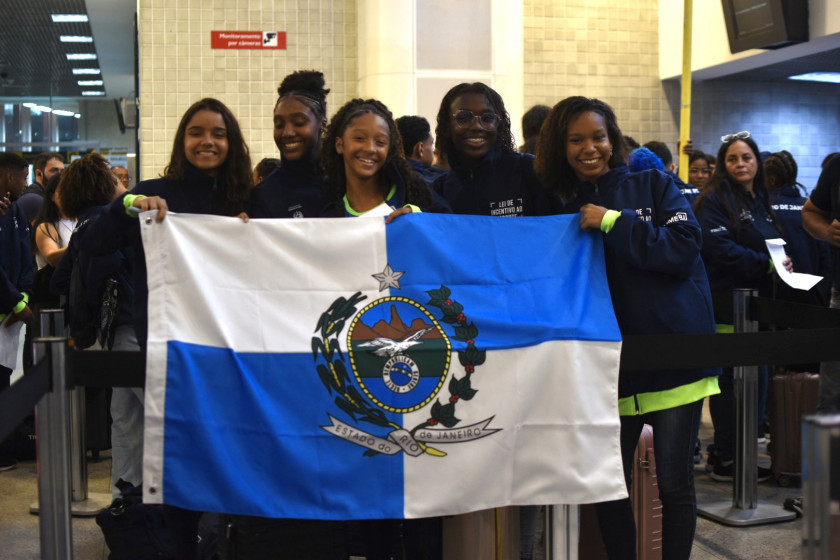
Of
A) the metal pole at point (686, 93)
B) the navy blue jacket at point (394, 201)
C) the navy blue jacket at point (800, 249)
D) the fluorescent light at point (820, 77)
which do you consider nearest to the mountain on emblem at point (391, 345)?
the navy blue jacket at point (394, 201)

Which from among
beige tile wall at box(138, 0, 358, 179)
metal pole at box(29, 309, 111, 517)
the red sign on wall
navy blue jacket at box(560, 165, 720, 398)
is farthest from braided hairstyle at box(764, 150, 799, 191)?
metal pole at box(29, 309, 111, 517)

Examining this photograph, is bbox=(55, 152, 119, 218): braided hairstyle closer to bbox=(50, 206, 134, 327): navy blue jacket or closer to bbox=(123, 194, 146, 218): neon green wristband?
bbox=(50, 206, 134, 327): navy blue jacket

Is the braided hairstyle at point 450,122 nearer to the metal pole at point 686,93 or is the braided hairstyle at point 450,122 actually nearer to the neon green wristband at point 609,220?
the neon green wristband at point 609,220

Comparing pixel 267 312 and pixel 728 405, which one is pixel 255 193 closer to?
pixel 267 312

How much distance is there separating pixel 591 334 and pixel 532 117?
2.54 m

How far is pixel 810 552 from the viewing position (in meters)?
1.91

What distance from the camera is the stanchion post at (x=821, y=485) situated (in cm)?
182

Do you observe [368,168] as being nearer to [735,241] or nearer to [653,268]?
[653,268]

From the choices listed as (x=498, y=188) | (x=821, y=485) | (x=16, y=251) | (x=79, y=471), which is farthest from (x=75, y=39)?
(x=821, y=485)

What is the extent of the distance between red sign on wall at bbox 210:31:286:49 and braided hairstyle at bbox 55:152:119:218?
378 cm

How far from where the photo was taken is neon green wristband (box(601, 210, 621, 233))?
2855 millimetres

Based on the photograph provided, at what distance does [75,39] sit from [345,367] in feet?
43.6

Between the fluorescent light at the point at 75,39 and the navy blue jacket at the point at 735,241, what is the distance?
11.7 metres

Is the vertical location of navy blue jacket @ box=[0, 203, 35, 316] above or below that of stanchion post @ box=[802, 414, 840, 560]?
above
